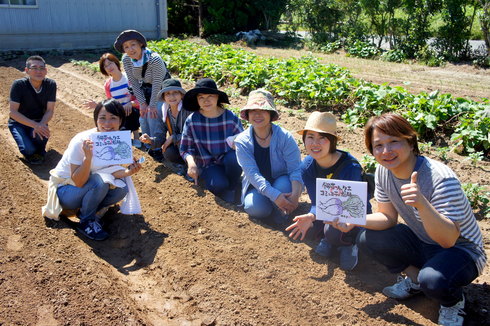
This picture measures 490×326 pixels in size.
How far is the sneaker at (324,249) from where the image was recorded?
3566mm

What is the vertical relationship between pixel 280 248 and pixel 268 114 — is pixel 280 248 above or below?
below

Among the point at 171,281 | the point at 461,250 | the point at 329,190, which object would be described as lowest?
the point at 171,281

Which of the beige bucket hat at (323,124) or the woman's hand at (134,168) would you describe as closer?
the beige bucket hat at (323,124)

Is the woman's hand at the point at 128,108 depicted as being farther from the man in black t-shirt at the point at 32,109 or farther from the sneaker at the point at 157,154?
the man in black t-shirt at the point at 32,109

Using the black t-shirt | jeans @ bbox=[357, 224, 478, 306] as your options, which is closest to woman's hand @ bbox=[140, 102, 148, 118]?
the black t-shirt

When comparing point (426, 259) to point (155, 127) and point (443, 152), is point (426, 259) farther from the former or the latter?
point (155, 127)

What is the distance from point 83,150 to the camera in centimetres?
371

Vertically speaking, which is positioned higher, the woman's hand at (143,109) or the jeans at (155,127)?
the woman's hand at (143,109)

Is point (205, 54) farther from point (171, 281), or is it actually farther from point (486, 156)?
point (171, 281)

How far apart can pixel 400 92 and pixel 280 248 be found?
13.5 feet

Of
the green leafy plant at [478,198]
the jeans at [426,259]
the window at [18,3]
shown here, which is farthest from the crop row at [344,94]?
the window at [18,3]

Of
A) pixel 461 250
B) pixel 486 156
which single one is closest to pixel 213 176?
pixel 461 250

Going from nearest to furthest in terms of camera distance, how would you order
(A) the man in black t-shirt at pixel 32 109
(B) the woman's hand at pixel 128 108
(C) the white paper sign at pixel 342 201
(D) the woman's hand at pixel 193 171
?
(C) the white paper sign at pixel 342 201 → (D) the woman's hand at pixel 193 171 → (A) the man in black t-shirt at pixel 32 109 → (B) the woman's hand at pixel 128 108

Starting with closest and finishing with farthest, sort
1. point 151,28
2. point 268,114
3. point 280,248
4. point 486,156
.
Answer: point 280,248, point 268,114, point 486,156, point 151,28
